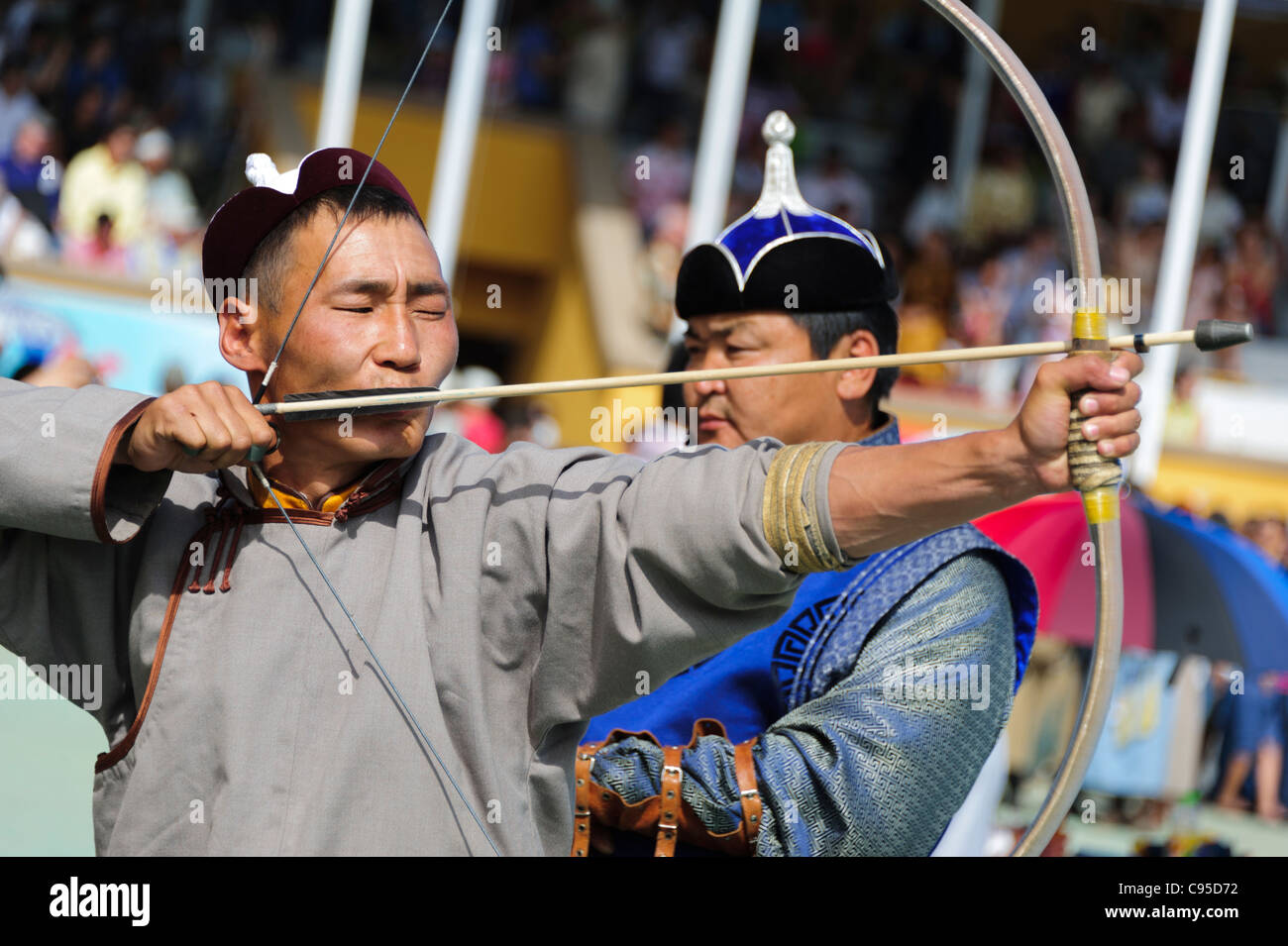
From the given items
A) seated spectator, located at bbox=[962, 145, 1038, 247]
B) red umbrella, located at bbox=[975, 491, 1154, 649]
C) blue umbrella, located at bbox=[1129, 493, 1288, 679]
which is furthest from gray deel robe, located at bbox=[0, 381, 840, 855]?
seated spectator, located at bbox=[962, 145, 1038, 247]

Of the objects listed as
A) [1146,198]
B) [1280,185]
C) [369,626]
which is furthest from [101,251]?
[1280,185]

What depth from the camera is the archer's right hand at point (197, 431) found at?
192 cm

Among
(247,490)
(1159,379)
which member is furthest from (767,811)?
(1159,379)

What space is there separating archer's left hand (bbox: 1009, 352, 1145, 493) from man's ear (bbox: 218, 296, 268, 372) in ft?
3.54

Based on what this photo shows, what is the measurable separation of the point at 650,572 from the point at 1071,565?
4284 mm

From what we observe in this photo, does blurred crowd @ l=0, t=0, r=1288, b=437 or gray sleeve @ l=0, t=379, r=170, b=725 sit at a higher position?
blurred crowd @ l=0, t=0, r=1288, b=437

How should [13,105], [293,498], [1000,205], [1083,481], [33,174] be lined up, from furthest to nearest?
[1000,205] → [13,105] → [33,174] → [293,498] → [1083,481]

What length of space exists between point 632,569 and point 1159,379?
869 centimetres

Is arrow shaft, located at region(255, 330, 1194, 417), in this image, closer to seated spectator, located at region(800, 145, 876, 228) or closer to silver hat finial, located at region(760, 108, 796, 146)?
silver hat finial, located at region(760, 108, 796, 146)

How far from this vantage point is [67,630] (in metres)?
2.15

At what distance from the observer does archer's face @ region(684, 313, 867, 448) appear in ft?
9.57

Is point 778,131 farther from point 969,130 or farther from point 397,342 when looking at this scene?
point 969,130

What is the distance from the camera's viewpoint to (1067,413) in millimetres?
1700
